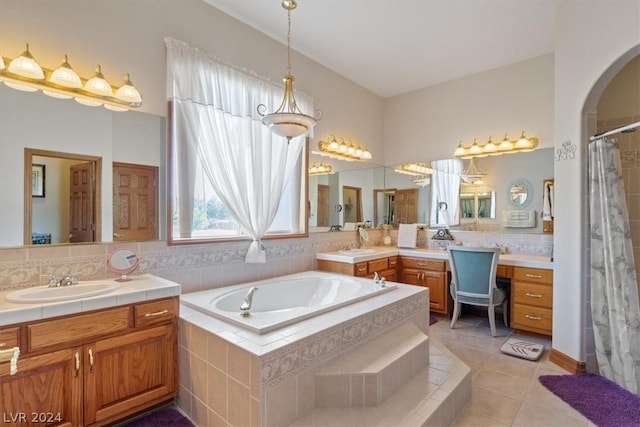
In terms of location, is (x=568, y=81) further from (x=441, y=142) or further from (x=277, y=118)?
(x=277, y=118)

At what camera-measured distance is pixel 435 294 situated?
151 inches

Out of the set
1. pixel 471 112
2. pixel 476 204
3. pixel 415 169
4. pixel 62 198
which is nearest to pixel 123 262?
pixel 62 198

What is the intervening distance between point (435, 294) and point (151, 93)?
3.56 meters

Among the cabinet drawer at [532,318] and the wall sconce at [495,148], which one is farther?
the wall sconce at [495,148]

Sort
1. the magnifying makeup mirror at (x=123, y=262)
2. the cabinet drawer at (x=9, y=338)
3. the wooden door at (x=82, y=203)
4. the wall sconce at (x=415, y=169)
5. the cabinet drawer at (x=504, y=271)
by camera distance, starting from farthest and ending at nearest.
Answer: the wall sconce at (x=415, y=169), the cabinet drawer at (x=504, y=271), the magnifying makeup mirror at (x=123, y=262), the wooden door at (x=82, y=203), the cabinet drawer at (x=9, y=338)

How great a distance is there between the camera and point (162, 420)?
75.6 inches

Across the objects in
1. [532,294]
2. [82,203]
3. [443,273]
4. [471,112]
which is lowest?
[532,294]

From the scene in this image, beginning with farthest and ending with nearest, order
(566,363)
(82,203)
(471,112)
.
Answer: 1. (471,112)
2. (566,363)
3. (82,203)

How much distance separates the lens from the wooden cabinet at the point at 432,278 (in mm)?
3768

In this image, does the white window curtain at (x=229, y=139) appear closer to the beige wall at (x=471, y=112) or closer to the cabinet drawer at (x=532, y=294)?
the beige wall at (x=471, y=112)

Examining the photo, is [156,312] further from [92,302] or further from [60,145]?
[60,145]

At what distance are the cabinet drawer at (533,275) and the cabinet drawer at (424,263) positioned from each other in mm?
742

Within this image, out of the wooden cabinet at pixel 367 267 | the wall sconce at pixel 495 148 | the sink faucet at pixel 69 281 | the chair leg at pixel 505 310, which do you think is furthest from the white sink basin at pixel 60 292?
the wall sconce at pixel 495 148

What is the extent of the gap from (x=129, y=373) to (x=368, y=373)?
54.6 inches
